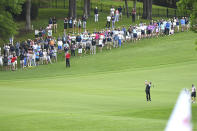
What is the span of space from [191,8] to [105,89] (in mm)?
10618

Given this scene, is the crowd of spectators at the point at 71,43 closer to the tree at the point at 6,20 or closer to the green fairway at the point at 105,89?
the green fairway at the point at 105,89

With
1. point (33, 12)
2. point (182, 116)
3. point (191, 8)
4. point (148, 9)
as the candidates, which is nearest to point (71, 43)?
point (33, 12)

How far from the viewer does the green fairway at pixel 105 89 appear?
18312 millimetres

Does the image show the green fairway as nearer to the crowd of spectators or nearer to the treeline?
the crowd of spectators

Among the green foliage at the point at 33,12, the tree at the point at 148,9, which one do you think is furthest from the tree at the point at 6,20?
the tree at the point at 148,9

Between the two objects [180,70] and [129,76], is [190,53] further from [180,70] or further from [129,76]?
[129,76]

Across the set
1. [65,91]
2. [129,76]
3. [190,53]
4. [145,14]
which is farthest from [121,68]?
[145,14]

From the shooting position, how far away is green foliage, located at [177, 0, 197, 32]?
904 inches

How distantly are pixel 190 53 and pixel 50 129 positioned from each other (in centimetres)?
3162

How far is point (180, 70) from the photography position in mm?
39438

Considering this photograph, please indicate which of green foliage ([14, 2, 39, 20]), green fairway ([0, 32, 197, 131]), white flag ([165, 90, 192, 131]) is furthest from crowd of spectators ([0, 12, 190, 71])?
white flag ([165, 90, 192, 131])

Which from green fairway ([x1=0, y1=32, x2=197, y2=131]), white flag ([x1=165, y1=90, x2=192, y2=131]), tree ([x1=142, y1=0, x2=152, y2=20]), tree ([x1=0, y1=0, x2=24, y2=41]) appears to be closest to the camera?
white flag ([x1=165, y1=90, x2=192, y2=131])

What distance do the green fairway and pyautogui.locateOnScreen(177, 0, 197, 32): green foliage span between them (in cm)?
413

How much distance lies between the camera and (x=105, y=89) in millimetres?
32312
